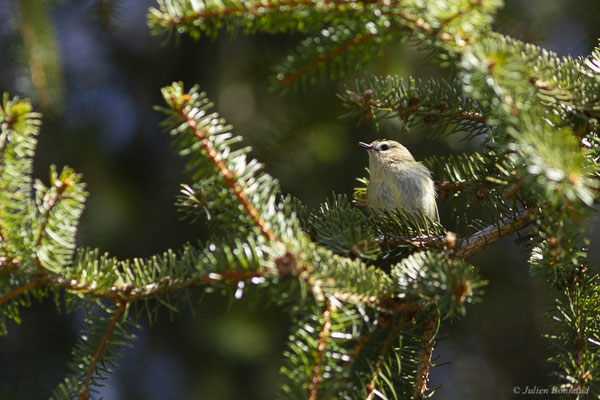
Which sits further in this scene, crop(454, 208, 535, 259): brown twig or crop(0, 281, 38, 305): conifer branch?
crop(454, 208, 535, 259): brown twig

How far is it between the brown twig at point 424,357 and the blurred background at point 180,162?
138 centimetres

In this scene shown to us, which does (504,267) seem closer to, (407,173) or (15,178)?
(407,173)

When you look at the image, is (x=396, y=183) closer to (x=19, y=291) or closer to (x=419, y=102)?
(x=419, y=102)

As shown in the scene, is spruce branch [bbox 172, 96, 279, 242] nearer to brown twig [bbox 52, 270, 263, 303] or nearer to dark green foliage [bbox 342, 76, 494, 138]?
brown twig [bbox 52, 270, 263, 303]

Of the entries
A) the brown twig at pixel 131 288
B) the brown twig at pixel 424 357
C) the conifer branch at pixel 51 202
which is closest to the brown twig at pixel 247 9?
the conifer branch at pixel 51 202

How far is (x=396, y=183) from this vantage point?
3.15 m

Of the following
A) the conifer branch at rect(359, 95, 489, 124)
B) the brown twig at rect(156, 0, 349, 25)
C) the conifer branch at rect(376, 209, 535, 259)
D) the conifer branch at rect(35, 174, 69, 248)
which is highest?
the brown twig at rect(156, 0, 349, 25)

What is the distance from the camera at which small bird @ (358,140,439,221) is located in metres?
3.07

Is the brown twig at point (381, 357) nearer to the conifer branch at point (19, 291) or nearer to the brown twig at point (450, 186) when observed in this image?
the conifer branch at point (19, 291)

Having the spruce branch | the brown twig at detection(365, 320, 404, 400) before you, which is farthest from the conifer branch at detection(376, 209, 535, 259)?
the spruce branch

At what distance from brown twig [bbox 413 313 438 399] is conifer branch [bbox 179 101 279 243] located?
0.58m

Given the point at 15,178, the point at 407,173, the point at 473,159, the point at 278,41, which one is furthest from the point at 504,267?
the point at 15,178

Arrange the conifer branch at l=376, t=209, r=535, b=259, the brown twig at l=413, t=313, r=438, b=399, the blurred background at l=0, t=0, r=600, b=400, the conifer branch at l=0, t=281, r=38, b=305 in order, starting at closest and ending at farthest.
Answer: the conifer branch at l=0, t=281, r=38, b=305, the brown twig at l=413, t=313, r=438, b=399, the conifer branch at l=376, t=209, r=535, b=259, the blurred background at l=0, t=0, r=600, b=400

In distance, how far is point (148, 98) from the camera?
3.83m
